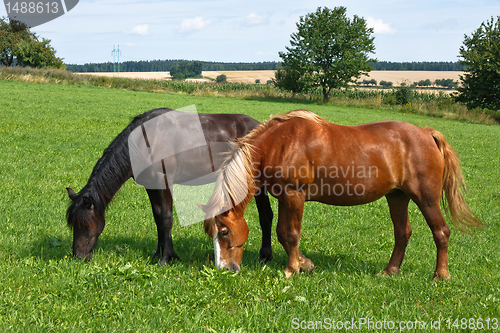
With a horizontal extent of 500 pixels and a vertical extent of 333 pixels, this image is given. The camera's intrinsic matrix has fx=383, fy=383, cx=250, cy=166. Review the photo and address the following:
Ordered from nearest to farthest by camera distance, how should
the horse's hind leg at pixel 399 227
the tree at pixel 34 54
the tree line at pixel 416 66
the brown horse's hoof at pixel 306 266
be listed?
1. the brown horse's hoof at pixel 306 266
2. the horse's hind leg at pixel 399 227
3. the tree at pixel 34 54
4. the tree line at pixel 416 66

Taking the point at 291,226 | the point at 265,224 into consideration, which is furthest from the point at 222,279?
the point at 265,224

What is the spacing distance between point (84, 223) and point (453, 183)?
187 inches

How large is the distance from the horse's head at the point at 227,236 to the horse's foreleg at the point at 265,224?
106cm

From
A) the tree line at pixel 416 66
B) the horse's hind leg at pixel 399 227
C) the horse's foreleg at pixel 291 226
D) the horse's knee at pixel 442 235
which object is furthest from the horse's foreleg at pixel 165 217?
the tree line at pixel 416 66

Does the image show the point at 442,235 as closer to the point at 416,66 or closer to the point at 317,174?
the point at 317,174

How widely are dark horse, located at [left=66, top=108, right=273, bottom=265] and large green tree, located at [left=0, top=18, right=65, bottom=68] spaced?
238 ft

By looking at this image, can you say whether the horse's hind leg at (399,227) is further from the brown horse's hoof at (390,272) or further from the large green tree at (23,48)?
the large green tree at (23,48)

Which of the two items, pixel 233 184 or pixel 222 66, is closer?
pixel 233 184

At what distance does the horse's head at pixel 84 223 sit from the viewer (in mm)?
4820

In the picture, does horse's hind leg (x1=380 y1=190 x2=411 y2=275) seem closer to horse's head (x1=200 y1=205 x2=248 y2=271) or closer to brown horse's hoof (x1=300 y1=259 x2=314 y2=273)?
brown horse's hoof (x1=300 y1=259 x2=314 y2=273)

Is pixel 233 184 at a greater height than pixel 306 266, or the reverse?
pixel 233 184

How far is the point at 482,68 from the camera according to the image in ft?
130

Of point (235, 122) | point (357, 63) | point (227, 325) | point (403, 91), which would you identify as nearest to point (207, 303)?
point (227, 325)

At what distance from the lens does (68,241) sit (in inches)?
230
